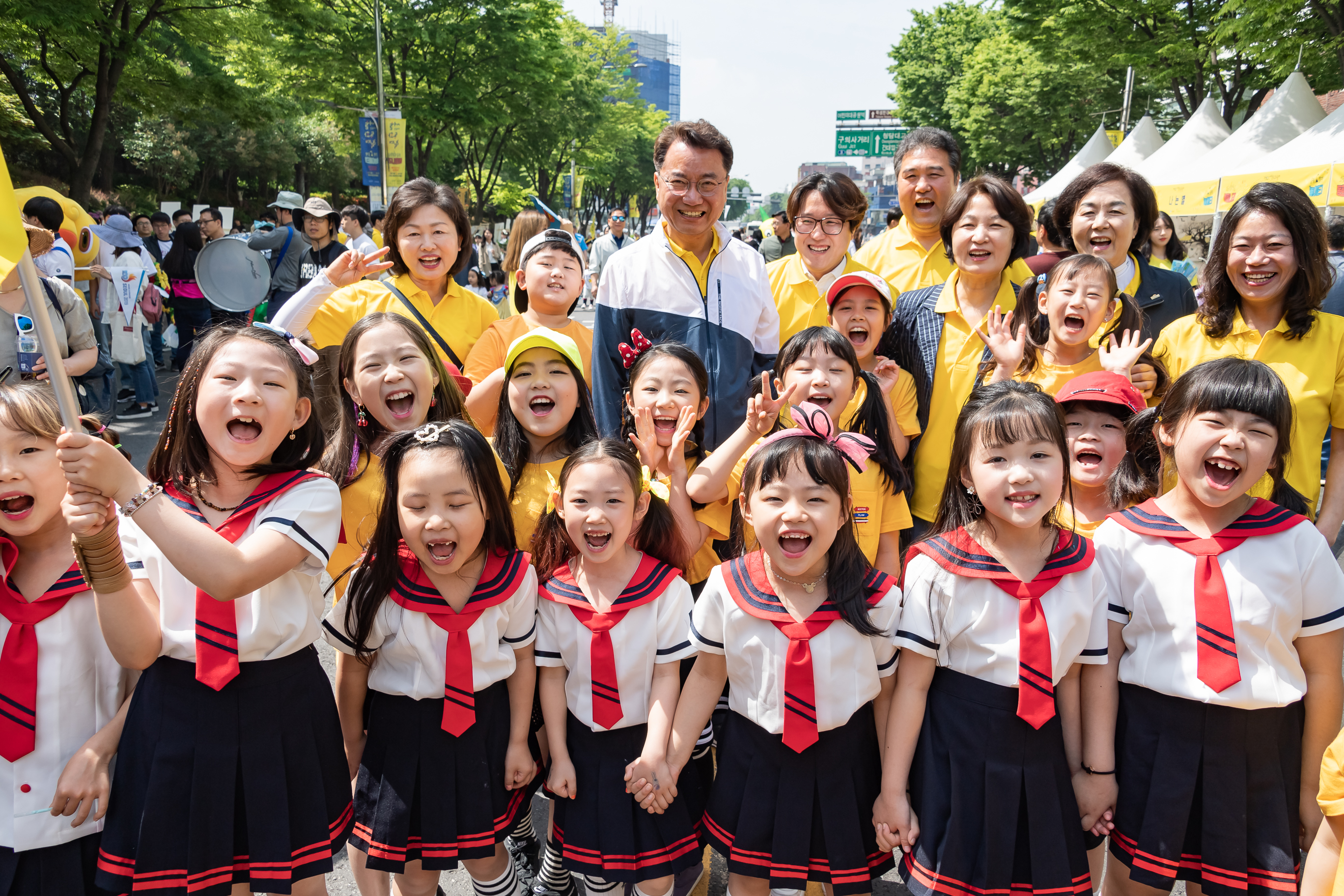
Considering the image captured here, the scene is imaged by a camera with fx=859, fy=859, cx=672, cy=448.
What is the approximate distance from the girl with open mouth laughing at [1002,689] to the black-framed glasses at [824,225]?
1.65 m

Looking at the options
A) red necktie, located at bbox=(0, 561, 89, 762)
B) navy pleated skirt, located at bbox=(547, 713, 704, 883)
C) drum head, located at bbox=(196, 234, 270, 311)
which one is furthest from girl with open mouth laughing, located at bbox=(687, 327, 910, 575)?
drum head, located at bbox=(196, 234, 270, 311)

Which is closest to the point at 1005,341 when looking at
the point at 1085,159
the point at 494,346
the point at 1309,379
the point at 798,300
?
the point at 1309,379

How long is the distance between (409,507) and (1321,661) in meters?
2.29

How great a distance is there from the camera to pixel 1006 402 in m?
2.14

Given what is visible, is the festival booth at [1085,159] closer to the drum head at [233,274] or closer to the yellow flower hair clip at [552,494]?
the drum head at [233,274]

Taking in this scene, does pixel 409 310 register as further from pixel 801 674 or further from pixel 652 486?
pixel 801 674

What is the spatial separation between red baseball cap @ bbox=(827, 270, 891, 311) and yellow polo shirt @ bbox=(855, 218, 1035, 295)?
71cm

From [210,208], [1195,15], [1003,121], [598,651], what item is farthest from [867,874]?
[1003,121]

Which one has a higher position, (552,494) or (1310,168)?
(1310,168)

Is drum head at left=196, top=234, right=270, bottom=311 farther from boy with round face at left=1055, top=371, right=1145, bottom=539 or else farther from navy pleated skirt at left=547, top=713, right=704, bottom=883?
boy with round face at left=1055, top=371, right=1145, bottom=539

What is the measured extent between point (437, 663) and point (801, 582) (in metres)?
0.96

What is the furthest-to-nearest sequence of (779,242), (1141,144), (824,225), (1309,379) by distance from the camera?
(1141,144)
(779,242)
(824,225)
(1309,379)

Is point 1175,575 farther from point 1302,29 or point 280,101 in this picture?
point 280,101

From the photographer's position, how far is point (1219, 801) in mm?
2082
